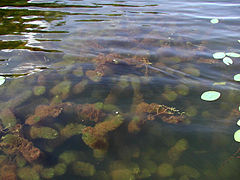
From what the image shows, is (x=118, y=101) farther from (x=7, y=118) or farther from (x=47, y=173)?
(x=7, y=118)

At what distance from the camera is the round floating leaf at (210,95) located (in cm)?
260

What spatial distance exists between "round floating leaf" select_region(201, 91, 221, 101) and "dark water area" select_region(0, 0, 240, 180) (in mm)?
52

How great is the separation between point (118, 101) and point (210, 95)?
1.19m

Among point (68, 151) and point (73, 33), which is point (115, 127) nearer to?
point (68, 151)

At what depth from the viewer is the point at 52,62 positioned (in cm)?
354

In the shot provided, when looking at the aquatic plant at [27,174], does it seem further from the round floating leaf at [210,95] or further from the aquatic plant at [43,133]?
the round floating leaf at [210,95]

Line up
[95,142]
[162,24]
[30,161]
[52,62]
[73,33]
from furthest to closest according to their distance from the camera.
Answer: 1. [162,24]
2. [73,33]
3. [52,62]
4. [95,142]
5. [30,161]

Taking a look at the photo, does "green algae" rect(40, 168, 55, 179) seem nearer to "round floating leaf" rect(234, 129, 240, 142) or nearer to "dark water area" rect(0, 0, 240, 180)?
"dark water area" rect(0, 0, 240, 180)

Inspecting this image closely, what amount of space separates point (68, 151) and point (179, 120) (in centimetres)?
128

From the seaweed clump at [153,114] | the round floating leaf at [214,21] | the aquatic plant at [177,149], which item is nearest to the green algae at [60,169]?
the seaweed clump at [153,114]


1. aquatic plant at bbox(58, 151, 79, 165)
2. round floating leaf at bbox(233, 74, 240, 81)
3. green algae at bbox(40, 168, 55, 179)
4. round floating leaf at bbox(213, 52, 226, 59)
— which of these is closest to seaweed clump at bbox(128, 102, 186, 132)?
aquatic plant at bbox(58, 151, 79, 165)

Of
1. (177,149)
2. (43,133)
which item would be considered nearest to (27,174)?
(43,133)

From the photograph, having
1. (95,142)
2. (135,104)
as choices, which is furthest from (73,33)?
(95,142)

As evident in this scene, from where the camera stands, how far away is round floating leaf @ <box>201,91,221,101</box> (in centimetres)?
260
